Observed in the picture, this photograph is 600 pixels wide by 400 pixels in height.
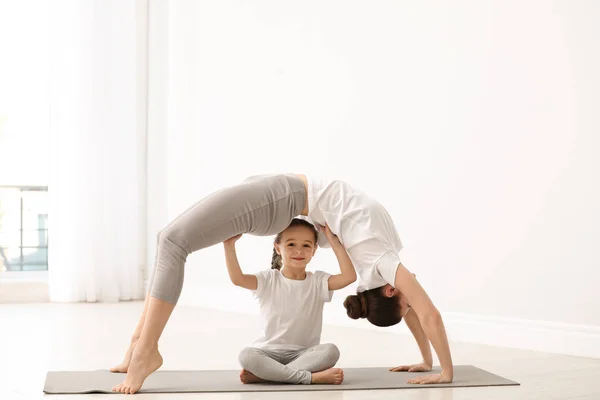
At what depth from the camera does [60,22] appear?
5418 millimetres

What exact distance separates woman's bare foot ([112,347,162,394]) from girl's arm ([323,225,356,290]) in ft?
2.08

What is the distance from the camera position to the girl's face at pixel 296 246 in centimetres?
275

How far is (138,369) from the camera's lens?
2.41 meters

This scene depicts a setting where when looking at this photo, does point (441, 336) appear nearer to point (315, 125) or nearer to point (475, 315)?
point (475, 315)

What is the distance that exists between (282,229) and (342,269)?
23cm

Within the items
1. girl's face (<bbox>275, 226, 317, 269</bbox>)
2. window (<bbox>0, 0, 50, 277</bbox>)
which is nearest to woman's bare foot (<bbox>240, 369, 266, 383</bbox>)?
girl's face (<bbox>275, 226, 317, 269</bbox>)

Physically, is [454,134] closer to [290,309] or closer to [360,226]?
[360,226]

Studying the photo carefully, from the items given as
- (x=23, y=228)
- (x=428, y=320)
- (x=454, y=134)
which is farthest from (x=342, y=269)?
(x=23, y=228)

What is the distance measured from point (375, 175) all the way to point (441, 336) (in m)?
1.74

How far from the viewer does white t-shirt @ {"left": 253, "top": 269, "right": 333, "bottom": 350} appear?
2715 millimetres

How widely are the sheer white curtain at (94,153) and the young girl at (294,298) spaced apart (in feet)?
9.66

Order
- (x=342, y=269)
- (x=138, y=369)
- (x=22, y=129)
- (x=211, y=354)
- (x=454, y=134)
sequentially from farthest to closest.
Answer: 1. (x=22, y=129)
2. (x=454, y=134)
3. (x=211, y=354)
4. (x=342, y=269)
5. (x=138, y=369)

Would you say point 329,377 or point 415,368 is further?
point 415,368

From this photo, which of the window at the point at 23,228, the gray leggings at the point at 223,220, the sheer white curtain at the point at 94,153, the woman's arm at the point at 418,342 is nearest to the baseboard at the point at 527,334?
the woman's arm at the point at 418,342
